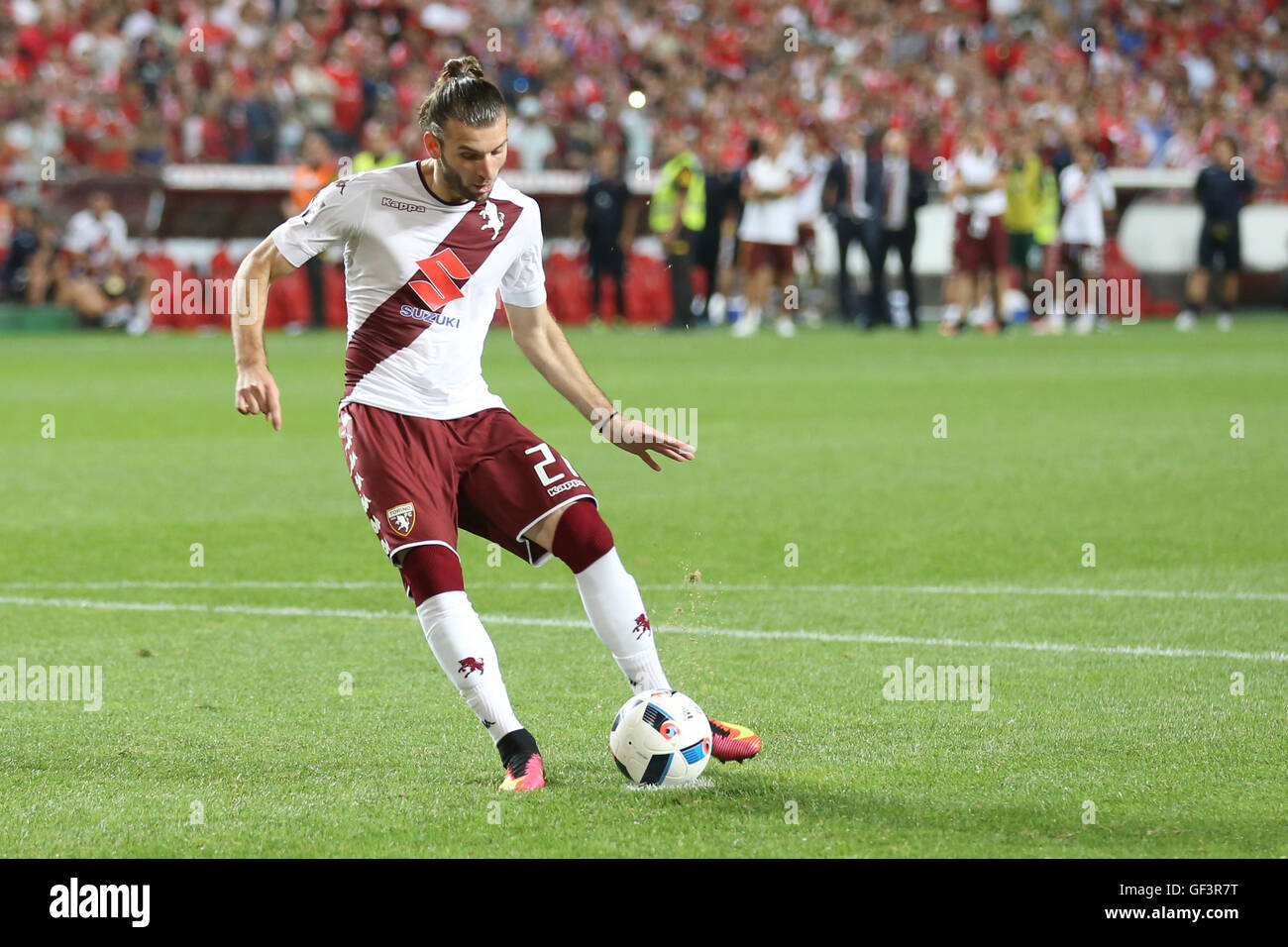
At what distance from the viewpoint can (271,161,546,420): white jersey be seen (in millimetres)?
5316

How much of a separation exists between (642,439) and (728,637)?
2136mm

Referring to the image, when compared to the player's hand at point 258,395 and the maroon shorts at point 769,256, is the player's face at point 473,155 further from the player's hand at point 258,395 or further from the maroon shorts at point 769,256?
the maroon shorts at point 769,256

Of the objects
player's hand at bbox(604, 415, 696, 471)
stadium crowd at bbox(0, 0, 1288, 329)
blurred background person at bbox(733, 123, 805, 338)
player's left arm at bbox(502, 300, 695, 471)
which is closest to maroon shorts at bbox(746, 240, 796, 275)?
blurred background person at bbox(733, 123, 805, 338)

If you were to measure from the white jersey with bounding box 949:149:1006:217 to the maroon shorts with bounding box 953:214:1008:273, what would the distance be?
0.12m

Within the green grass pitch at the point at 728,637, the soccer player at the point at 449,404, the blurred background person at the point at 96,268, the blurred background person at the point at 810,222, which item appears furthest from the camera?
the blurred background person at the point at 810,222

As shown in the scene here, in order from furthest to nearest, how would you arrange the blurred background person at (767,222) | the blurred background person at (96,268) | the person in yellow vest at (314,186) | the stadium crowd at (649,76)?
the stadium crowd at (649,76) < the blurred background person at (96,268) < the blurred background person at (767,222) < the person in yellow vest at (314,186)

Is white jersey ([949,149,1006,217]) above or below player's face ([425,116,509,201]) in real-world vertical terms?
above

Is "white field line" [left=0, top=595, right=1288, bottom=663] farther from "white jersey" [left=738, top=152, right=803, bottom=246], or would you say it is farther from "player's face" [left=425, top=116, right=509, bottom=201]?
"white jersey" [left=738, top=152, right=803, bottom=246]

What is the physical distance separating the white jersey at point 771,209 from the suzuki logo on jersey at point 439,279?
19536mm

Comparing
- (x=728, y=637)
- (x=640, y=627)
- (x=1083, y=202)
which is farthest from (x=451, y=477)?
(x=1083, y=202)

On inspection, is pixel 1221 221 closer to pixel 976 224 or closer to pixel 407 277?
pixel 976 224

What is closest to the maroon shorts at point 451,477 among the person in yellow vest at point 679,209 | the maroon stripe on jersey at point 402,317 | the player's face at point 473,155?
A: the maroon stripe on jersey at point 402,317

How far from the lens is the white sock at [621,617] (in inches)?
213

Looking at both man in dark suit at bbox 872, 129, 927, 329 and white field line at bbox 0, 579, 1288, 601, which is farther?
man in dark suit at bbox 872, 129, 927, 329
